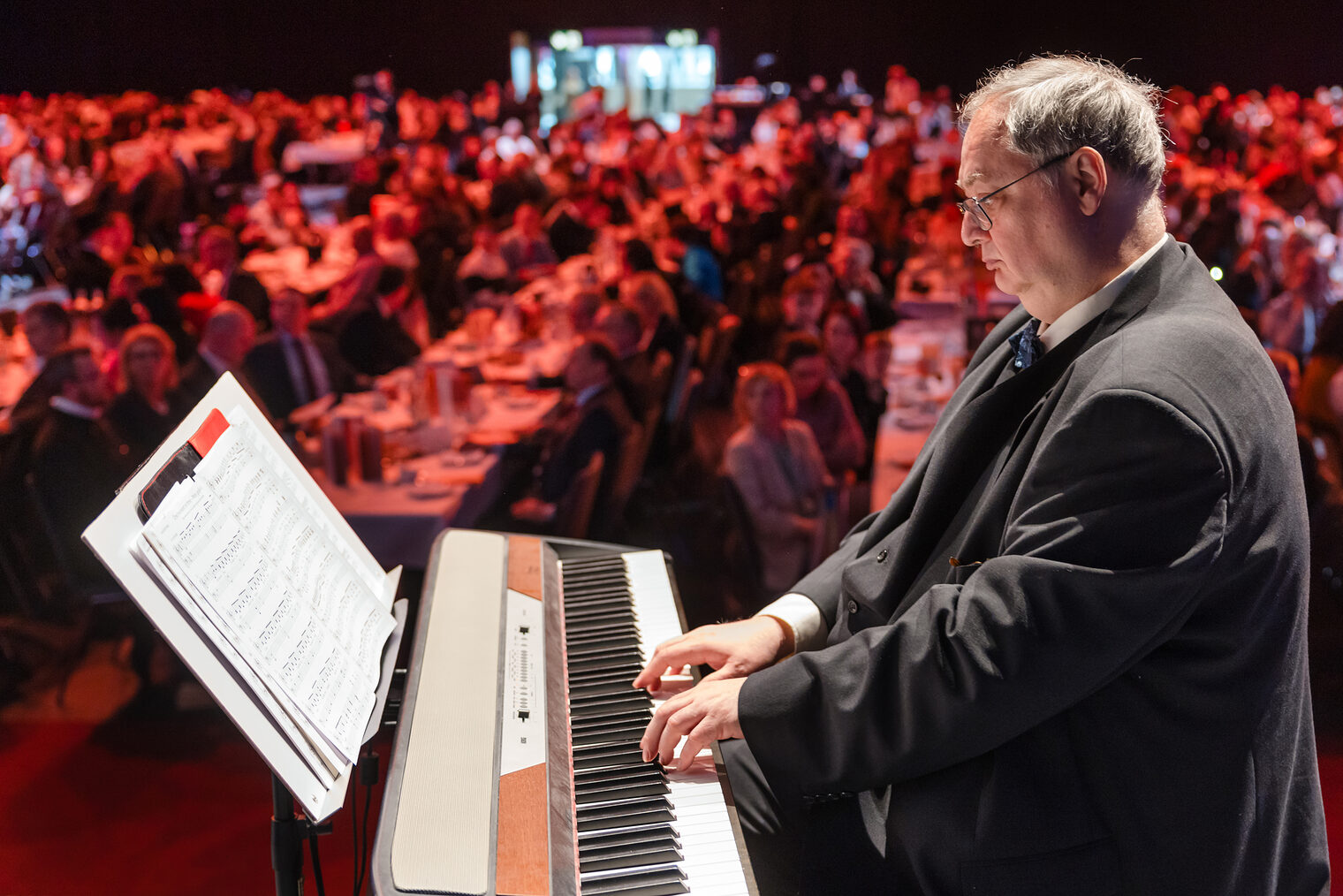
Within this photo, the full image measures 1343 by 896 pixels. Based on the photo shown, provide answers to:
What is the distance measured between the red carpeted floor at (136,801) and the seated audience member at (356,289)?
279cm

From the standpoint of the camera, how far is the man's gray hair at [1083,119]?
144cm

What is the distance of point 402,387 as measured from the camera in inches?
195

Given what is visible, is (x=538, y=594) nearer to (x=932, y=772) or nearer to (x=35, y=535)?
(x=932, y=772)

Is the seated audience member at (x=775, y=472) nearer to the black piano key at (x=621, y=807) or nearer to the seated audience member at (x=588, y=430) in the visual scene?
the seated audience member at (x=588, y=430)

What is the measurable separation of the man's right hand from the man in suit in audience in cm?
11

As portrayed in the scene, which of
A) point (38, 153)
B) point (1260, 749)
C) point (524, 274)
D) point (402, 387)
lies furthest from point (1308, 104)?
point (38, 153)

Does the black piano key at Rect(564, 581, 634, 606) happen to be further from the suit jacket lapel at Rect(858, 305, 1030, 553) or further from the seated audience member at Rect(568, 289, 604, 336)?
the seated audience member at Rect(568, 289, 604, 336)

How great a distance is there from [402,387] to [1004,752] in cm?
399

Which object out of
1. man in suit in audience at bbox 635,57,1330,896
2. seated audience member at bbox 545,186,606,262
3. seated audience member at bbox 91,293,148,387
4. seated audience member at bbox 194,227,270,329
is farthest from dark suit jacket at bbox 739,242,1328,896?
seated audience member at bbox 545,186,606,262

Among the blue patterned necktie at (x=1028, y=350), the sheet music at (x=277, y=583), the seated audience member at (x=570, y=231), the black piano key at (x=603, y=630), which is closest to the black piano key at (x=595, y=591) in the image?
the black piano key at (x=603, y=630)

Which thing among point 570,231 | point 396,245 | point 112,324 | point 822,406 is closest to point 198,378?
point 112,324

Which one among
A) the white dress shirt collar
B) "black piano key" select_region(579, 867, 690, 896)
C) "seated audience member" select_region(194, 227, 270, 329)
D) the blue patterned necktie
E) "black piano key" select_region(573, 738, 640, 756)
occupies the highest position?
the white dress shirt collar

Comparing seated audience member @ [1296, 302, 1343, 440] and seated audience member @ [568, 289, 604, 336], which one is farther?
seated audience member @ [568, 289, 604, 336]

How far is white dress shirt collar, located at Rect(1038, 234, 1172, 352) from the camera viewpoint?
1.50 metres
